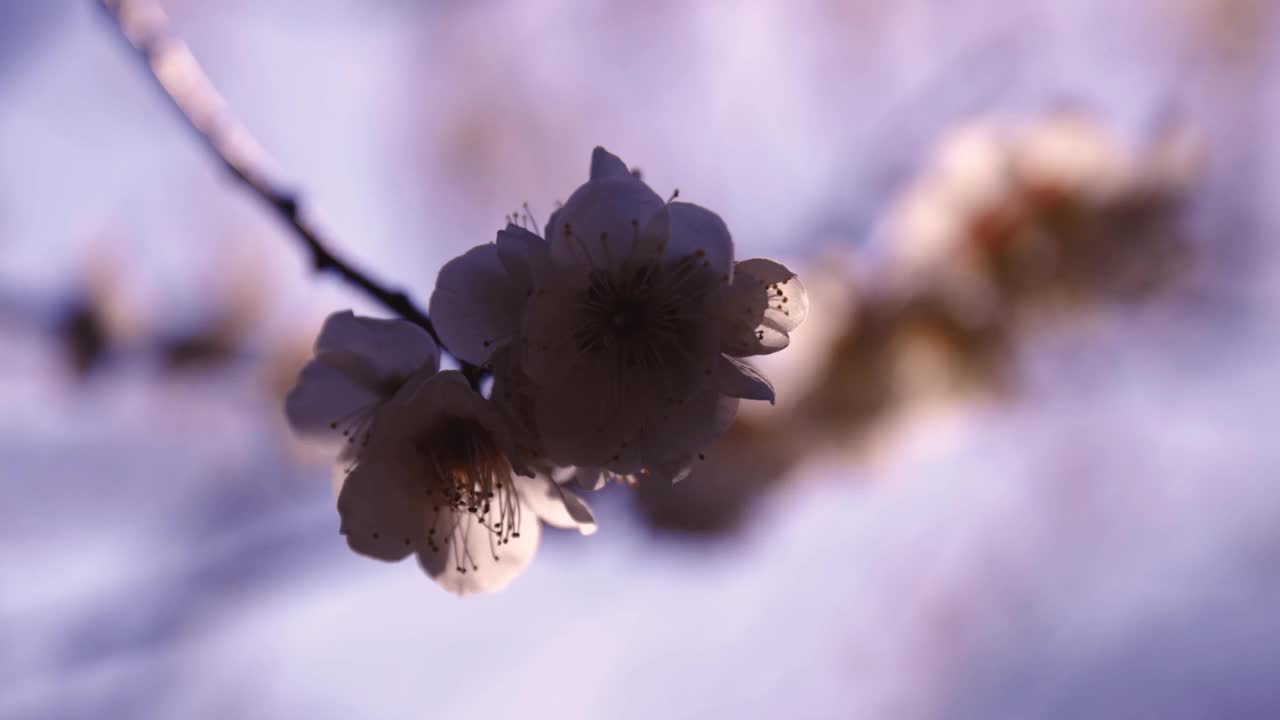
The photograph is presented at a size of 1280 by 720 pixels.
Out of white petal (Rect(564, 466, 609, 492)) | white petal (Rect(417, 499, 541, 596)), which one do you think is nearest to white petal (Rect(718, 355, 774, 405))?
white petal (Rect(564, 466, 609, 492))

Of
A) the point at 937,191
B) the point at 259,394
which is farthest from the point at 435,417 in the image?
the point at 937,191

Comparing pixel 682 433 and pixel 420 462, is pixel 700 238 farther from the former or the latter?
pixel 420 462

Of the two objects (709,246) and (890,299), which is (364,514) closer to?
(709,246)

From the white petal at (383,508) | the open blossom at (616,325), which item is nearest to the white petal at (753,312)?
the open blossom at (616,325)

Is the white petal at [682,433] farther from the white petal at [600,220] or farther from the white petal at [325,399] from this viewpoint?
the white petal at [325,399]

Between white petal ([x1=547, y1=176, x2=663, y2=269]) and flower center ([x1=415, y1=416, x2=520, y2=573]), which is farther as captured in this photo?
flower center ([x1=415, y1=416, x2=520, y2=573])

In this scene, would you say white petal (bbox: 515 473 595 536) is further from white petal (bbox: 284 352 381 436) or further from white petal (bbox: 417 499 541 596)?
white petal (bbox: 284 352 381 436)
